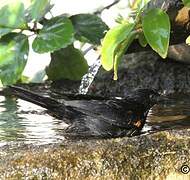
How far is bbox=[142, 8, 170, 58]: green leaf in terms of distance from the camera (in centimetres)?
151

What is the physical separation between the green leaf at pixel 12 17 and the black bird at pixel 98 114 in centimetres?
33

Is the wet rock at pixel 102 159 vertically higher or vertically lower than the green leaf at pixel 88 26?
higher

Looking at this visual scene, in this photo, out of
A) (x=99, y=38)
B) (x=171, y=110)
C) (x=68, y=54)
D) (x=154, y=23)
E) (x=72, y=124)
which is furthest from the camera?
(x=68, y=54)

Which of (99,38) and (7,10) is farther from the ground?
(7,10)

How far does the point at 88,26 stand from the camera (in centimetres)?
280

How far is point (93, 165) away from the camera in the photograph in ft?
4.09

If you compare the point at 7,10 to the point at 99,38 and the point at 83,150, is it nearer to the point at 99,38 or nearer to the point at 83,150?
the point at 99,38

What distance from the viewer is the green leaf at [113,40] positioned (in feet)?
5.09

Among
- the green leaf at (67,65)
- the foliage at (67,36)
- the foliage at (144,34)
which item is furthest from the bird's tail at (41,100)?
the green leaf at (67,65)

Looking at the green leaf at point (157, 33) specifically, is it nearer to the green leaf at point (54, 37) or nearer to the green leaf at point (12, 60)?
the green leaf at point (54, 37)

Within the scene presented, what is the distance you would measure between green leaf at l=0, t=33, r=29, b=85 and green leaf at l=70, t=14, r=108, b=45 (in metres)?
0.63

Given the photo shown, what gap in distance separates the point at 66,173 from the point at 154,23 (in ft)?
1.94

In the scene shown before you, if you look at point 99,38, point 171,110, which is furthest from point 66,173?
point 99,38

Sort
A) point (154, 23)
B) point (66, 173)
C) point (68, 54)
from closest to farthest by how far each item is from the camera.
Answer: point (66, 173) → point (154, 23) → point (68, 54)
